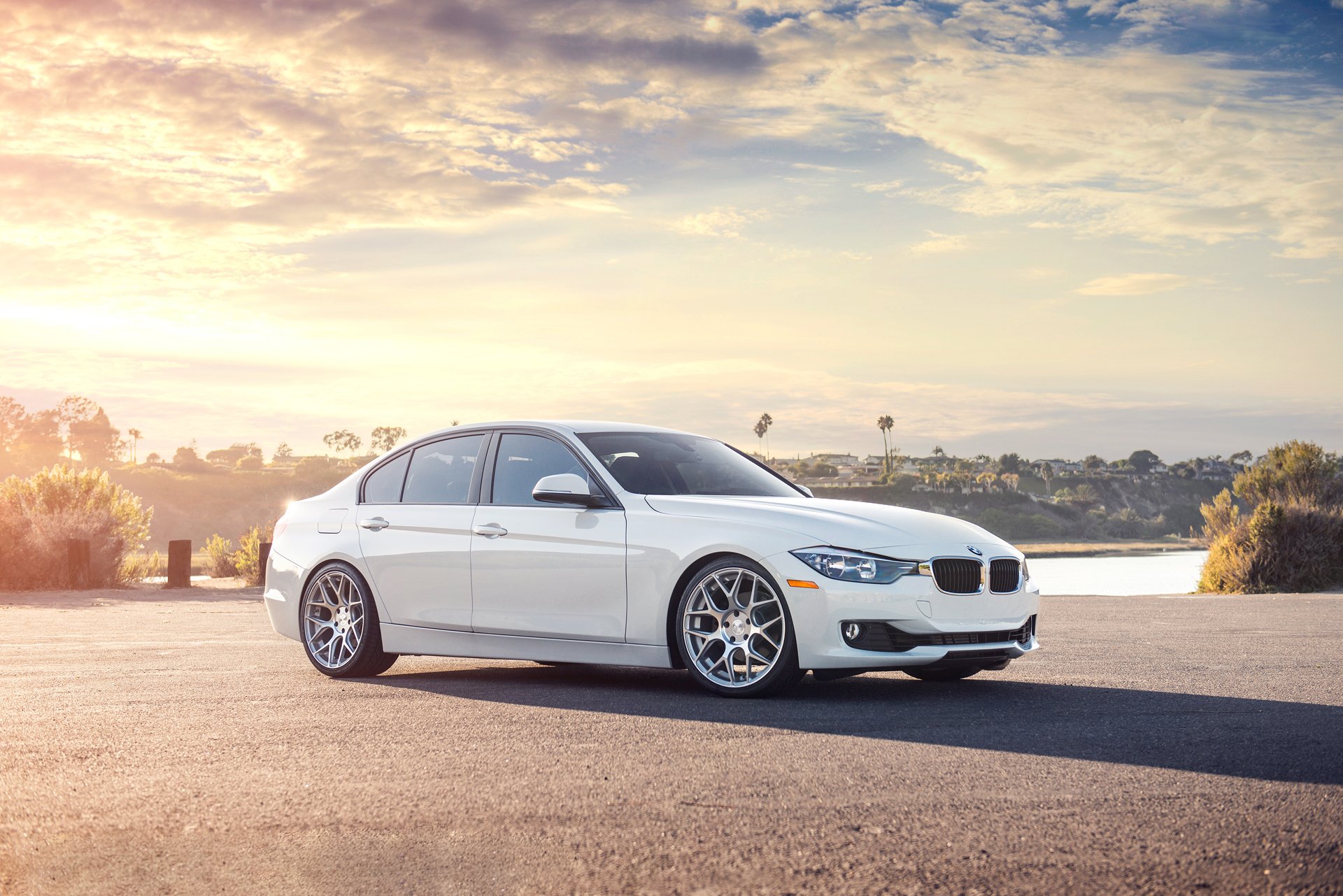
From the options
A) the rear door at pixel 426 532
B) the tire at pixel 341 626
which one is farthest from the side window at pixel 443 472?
the tire at pixel 341 626

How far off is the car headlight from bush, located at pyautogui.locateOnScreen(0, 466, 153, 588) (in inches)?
766

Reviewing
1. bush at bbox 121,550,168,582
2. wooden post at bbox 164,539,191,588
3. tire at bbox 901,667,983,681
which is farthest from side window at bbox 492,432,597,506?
bush at bbox 121,550,168,582

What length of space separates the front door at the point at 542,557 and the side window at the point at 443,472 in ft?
0.81

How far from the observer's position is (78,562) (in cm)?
2330

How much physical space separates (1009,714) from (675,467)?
112 inches

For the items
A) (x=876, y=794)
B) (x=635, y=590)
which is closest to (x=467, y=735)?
(x=635, y=590)

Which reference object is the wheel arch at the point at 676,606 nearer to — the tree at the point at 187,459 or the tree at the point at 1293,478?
the tree at the point at 1293,478

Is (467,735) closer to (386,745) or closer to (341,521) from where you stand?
(386,745)

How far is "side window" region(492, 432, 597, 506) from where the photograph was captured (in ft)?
29.0

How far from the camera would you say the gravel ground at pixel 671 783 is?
4184 mm

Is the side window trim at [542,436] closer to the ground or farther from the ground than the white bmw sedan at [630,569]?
farther from the ground

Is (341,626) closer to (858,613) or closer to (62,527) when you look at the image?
(858,613)

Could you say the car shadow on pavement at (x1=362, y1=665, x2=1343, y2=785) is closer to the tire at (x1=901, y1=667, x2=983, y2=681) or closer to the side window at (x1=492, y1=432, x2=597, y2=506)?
the tire at (x1=901, y1=667, x2=983, y2=681)

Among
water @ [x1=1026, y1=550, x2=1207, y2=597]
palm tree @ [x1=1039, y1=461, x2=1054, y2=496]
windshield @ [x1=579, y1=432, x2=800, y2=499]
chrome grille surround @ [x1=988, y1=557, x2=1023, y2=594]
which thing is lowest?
water @ [x1=1026, y1=550, x2=1207, y2=597]
